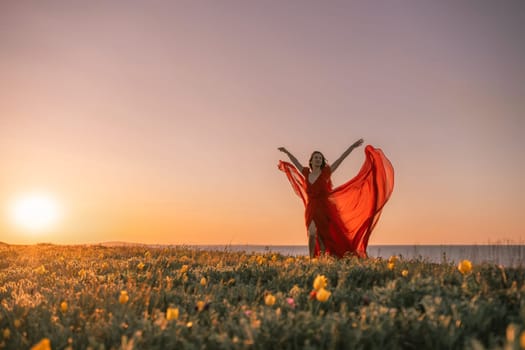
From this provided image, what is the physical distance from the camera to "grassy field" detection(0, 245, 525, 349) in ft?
11.4

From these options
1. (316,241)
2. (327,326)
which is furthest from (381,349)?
(316,241)

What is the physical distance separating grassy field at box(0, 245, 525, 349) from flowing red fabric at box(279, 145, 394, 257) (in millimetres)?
4144

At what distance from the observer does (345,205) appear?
36.0 ft

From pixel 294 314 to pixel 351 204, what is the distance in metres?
7.15

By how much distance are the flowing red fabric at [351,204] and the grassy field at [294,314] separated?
4144mm

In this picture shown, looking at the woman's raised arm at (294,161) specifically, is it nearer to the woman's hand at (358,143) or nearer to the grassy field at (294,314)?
the woman's hand at (358,143)

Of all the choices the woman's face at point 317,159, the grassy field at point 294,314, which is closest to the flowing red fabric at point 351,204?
the woman's face at point 317,159

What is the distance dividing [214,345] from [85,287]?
3263 millimetres

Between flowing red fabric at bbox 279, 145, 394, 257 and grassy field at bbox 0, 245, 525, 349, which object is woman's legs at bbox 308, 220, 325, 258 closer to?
flowing red fabric at bbox 279, 145, 394, 257

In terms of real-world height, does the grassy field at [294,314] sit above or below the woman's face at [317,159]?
below

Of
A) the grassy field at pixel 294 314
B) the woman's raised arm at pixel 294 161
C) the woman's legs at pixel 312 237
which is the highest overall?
the woman's raised arm at pixel 294 161

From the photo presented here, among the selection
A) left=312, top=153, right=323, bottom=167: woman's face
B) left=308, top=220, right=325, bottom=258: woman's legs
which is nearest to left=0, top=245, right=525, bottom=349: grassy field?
left=308, top=220, right=325, bottom=258: woman's legs

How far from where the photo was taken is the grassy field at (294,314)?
3477 millimetres

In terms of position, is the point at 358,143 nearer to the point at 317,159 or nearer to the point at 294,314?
the point at 317,159
